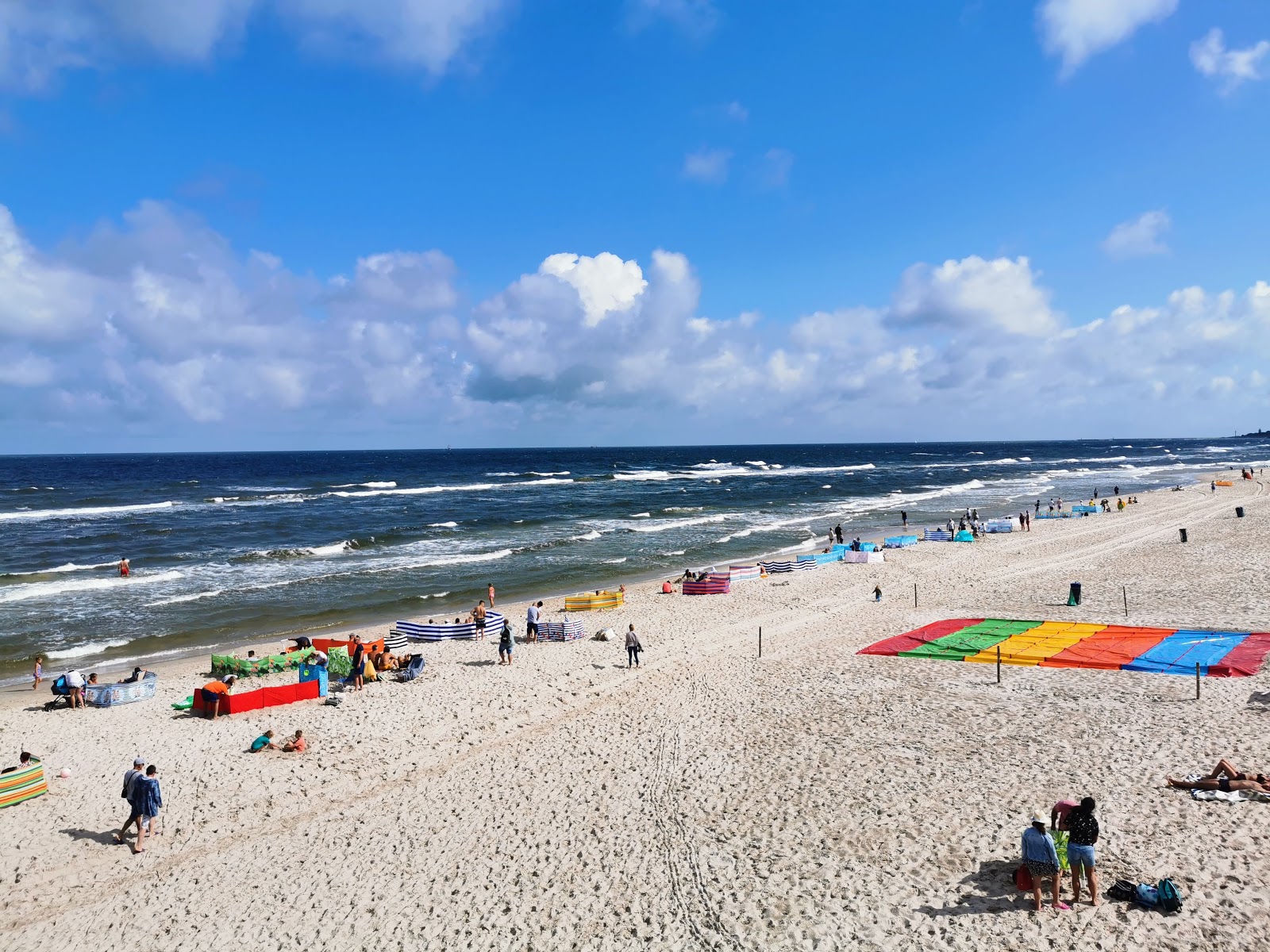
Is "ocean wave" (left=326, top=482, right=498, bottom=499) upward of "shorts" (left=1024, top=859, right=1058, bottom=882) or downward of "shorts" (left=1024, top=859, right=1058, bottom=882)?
upward

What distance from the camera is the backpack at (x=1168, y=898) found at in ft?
25.8

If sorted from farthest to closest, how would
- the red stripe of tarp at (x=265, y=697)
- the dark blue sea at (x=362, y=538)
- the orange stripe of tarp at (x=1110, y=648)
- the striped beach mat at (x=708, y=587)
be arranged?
the striped beach mat at (x=708, y=587) → the dark blue sea at (x=362, y=538) → the orange stripe of tarp at (x=1110, y=648) → the red stripe of tarp at (x=265, y=697)

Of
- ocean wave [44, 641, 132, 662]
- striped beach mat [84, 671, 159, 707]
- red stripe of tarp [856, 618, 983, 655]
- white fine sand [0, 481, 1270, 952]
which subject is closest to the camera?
white fine sand [0, 481, 1270, 952]

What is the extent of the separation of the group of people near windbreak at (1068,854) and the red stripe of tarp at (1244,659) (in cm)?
984

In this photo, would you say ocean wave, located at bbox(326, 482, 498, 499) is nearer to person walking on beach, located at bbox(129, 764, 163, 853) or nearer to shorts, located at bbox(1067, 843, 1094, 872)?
person walking on beach, located at bbox(129, 764, 163, 853)

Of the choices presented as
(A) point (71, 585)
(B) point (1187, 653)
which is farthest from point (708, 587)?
(A) point (71, 585)

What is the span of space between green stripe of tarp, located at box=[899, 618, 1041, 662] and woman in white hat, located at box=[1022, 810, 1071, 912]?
33.0 ft

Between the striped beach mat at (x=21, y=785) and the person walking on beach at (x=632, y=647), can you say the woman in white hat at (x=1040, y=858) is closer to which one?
the person walking on beach at (x=632, y=647)

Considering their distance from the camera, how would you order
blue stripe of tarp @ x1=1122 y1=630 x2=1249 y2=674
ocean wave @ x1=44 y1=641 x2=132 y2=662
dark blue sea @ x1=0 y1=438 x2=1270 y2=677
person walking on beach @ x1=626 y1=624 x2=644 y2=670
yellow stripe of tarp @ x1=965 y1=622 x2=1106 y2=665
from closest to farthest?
blue stripe of tarp @ x1=1122 y1=630 x2=1249 y2=674
yellow stripe of tarp @ x1=965 y1=622 x2=1106 y2=665
person walking on beach @ x1=626 y1=624 x2=644 y2=670
ocean wave @ x1=44 y1=641 x2=132 y2=662
dark blue sea @ x1=0 y1=438 x2=1270 y2=677

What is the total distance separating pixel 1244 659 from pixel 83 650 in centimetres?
3089

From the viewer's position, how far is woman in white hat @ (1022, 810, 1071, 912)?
26.4ft

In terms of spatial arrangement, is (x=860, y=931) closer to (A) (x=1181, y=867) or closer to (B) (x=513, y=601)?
(A) (x=1181, y=867)

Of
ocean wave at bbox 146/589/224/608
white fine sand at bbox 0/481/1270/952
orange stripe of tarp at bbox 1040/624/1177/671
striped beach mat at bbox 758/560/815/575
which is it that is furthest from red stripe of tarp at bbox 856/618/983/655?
ocean wave at bbox 146/589/224/608

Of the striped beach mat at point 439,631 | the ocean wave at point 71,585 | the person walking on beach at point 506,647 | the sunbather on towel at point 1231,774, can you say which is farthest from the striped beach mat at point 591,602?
the ocean wave at point 71,585
